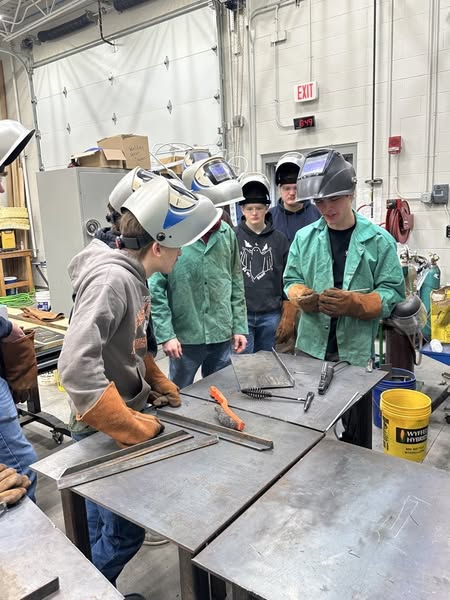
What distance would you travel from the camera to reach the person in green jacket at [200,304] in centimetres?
192

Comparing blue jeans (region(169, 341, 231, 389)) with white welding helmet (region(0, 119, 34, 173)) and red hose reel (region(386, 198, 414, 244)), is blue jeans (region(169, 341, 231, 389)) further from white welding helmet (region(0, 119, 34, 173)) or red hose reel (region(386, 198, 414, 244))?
red hose reel (region(386, 198, 414, 244))

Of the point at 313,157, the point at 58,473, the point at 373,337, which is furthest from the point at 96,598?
the point at 313,157

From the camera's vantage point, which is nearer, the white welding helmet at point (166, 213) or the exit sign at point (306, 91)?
the white welding helmet at point (166, 213)

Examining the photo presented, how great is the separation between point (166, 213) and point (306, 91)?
144 inches

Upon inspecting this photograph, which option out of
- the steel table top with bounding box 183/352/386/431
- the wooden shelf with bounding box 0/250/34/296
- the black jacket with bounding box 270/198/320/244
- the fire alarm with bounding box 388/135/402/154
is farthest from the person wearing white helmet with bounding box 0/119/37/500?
the wooden shelf with bounding box 0/250/34/296

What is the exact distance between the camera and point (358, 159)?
4.25m

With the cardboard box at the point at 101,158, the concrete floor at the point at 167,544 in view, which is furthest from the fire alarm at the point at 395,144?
the cardboard box at the point at 101,158

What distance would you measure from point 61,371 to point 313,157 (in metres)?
1.33

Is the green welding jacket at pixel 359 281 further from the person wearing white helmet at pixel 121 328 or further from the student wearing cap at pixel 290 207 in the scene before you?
the student wearing cap at pixel 290 207

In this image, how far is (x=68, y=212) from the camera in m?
3.79

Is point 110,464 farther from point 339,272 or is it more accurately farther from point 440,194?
point 440,194

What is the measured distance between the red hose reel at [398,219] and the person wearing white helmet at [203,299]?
2.29 m

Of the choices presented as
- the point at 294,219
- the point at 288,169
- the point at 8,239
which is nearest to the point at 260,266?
the point at 294,219

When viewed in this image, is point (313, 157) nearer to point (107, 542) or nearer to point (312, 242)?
point (312, 242)
